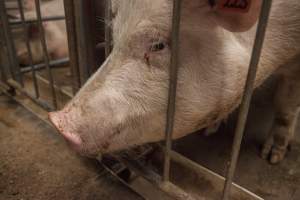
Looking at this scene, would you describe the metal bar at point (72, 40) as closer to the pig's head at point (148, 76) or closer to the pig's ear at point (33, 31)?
the pig's head at point (148, 76)

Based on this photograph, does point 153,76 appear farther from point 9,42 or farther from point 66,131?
point 9,42

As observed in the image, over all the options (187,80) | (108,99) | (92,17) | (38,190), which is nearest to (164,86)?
(187,80)

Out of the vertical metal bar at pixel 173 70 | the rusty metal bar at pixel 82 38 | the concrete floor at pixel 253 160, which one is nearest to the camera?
the vertical metal bar at pixel 173 70

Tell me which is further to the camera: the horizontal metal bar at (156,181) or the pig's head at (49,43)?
the pig's head at (49,43)

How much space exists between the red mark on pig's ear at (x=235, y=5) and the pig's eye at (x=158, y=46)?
0.22 metres

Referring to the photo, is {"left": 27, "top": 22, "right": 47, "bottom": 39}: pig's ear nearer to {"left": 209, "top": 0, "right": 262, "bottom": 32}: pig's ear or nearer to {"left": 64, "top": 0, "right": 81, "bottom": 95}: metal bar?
{"left": 64, "top": 0, "right": 81, "bottom": 95}: metal bar

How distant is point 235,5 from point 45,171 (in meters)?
1.19

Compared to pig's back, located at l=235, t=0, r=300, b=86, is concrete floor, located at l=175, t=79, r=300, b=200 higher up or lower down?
lower down

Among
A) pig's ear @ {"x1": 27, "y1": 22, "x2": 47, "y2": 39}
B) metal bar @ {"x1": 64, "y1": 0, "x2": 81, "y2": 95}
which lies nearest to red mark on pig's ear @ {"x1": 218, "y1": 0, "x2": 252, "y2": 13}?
metal bar @ {"x1": 64, "y1": 0, "x2": 81, "y2": 95}

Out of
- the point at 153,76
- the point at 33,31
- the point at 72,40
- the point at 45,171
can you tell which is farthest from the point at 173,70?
the point at 33,31

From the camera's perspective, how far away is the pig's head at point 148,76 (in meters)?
0.99

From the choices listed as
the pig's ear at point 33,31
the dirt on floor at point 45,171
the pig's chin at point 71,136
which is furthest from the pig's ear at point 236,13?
the pig's ear at point 33,31

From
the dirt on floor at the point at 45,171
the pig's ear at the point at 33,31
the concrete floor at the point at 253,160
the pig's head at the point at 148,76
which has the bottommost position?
the concrete floor at the point at 253,160

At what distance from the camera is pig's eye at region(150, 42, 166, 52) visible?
3.32ft
